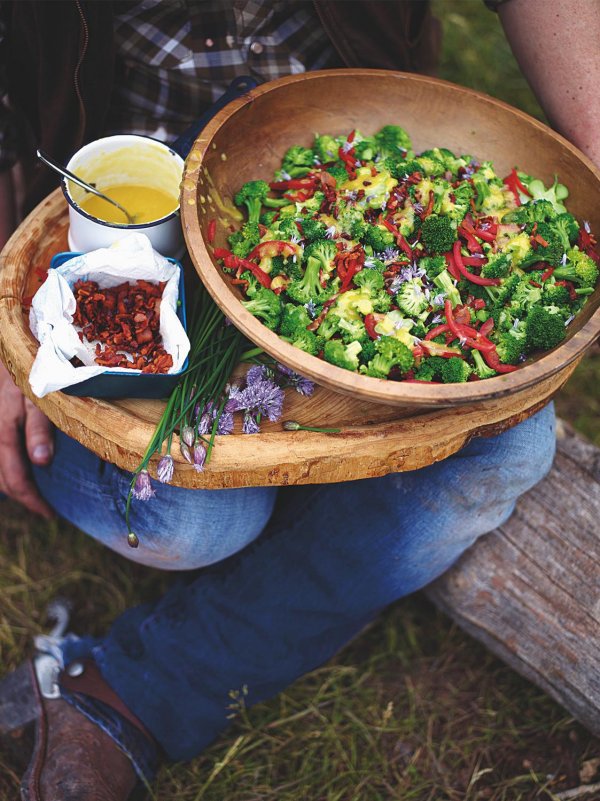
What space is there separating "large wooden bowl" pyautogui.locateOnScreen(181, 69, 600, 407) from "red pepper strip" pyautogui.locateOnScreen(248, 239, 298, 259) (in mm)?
150

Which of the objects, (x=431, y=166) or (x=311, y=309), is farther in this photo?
(x=431, y=166)

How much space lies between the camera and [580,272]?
217 centimetres

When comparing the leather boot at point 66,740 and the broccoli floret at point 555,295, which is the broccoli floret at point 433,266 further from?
the leather boot at point 66,740

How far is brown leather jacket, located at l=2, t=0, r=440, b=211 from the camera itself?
7.52 feet

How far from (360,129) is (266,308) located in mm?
951

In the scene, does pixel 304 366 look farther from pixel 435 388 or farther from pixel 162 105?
pixel 162 105

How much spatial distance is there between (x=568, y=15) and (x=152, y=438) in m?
1.97

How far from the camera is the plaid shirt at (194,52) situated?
2438mm

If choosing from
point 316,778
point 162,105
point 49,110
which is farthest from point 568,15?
point 316,778

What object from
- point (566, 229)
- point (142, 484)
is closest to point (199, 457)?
point (142, 484)

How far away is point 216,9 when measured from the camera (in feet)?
7.96

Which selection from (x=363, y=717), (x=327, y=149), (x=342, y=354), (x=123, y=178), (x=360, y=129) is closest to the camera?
(x=342, y=354)

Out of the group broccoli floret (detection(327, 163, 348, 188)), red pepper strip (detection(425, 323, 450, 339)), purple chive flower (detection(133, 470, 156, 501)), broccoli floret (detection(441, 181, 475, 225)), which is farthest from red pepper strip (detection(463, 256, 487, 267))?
purple chive flower (detection(133, 470, 156, 501))

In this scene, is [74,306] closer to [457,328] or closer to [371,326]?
[371,326]
